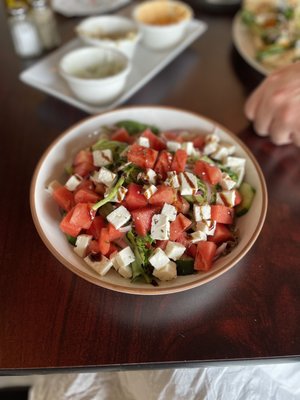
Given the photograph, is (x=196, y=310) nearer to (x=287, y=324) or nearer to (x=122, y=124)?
(x=287, y=324)

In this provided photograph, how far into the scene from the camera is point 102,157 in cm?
96

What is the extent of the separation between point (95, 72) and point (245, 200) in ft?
2.21

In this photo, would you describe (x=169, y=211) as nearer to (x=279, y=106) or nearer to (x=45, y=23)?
(x=279, y=106)

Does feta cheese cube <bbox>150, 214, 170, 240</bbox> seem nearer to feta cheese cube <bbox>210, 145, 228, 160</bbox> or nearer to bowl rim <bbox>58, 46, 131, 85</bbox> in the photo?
feta cheese cube <bbox>210, 145, 228, 160</bbox>

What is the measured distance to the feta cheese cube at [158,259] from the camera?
0.82 metres

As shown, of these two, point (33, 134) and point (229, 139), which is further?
point (33, 134)

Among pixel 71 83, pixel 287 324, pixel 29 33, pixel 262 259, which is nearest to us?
pixel 287 324

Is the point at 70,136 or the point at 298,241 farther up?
the point at 70,136

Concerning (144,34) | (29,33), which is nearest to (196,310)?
(144,34)

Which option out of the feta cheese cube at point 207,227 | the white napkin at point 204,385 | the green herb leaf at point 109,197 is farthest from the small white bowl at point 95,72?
the white napkin at point 204,385

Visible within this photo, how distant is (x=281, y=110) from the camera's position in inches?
43.4

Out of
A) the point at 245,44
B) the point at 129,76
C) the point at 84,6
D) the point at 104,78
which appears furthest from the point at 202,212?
the point at 84,6

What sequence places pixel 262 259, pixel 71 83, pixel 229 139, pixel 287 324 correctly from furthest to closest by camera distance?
pixel 71 83 → pixel 229 139 → pixel 262 259 → pixel 287 324

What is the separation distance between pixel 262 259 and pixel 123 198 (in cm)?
34
